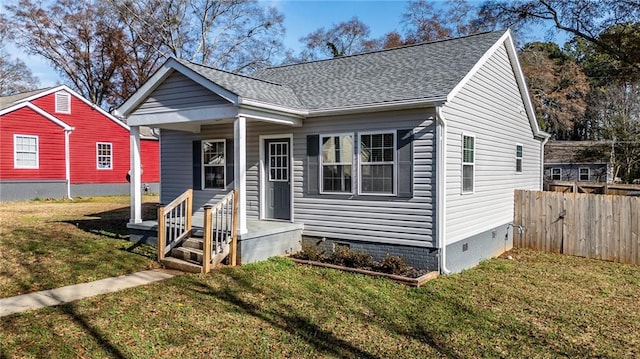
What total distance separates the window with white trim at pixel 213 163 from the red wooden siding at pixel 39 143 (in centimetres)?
1369

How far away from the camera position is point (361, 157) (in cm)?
862

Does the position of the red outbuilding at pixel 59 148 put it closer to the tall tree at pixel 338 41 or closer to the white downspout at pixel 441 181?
the tall tree at pixel 338 41

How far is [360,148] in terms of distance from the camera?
339 inches

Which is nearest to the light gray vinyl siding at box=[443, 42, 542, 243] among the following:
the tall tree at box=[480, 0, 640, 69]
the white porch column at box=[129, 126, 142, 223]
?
the white porch column at box=[129, 126, 142, 223]

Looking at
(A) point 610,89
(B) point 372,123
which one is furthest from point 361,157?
(A) point 610,89

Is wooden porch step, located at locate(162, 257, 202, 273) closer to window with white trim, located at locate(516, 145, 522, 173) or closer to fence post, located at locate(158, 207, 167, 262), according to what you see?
fence post, located at locate(158, 207, 167, 262)

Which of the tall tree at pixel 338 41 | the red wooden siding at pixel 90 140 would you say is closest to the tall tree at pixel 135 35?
the tall tree at pixel 338 41

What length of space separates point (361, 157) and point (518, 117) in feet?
19.9

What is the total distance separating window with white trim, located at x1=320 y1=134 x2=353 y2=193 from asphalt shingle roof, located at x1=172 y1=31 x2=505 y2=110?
0.70 m

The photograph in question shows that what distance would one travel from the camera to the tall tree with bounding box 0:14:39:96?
3588 cm

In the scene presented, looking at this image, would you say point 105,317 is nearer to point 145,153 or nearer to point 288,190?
point 288,190

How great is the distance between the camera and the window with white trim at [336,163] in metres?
8.79

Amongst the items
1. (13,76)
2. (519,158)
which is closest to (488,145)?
(519,158)

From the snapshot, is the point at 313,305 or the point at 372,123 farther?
the point at 372,123
